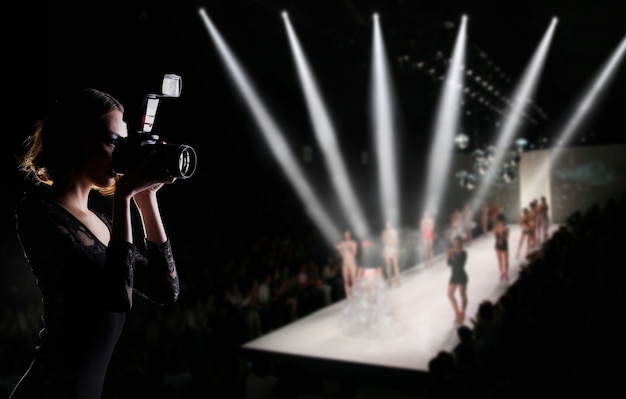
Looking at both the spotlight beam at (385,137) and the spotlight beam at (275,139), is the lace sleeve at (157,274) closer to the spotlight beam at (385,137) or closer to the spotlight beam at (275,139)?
the spotlight beam at (275,139)

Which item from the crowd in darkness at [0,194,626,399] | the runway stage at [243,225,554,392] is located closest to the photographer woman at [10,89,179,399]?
the crowd in darkness at [0,194,626,399]

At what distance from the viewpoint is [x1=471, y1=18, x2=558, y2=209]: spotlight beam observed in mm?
11852

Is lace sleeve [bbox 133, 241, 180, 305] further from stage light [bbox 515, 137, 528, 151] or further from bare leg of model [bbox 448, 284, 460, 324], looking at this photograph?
stage light [bbox 515, 137, 528, 151]

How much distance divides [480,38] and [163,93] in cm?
1034

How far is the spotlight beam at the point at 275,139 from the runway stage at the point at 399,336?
13.1 feet

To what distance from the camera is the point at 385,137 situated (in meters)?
15.8

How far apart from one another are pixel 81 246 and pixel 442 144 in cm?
1714

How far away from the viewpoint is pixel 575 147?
628 inches

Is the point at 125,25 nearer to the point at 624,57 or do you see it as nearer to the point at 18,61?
the point at 18,61

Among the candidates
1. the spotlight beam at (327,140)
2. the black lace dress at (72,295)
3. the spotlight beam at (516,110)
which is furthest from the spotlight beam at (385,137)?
the black lace dress at (72,295)

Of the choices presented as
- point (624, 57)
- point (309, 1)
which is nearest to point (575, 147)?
point (624, 57)

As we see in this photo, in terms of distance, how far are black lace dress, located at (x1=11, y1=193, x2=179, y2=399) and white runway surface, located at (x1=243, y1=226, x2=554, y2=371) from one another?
4907 millimetres

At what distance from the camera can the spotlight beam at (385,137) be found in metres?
13.0

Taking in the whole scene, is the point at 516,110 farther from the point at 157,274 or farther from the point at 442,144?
the point at 157,274
